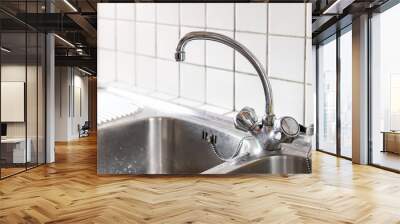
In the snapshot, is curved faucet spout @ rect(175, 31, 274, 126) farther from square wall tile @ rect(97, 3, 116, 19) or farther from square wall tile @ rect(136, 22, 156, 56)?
square wall tile @ rect(97, 3, 116, 19)

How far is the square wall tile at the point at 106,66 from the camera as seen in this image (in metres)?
4.66

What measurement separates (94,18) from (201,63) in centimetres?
278

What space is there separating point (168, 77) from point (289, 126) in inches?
A: 64.6

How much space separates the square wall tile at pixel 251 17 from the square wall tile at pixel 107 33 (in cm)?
162

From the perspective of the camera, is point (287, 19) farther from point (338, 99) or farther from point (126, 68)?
point (338, 99)

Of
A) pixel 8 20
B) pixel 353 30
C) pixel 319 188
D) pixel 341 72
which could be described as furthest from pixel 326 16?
pixel 8 20

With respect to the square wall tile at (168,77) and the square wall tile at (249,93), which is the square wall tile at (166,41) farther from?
the square wall tile at (249,93)

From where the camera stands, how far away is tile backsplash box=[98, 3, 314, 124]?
184 inches

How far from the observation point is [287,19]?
4680mm


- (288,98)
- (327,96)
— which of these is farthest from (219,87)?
(327,96)

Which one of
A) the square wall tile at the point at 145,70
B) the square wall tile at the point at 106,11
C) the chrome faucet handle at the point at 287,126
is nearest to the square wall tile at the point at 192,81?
the square wall tile at the point at 145,70

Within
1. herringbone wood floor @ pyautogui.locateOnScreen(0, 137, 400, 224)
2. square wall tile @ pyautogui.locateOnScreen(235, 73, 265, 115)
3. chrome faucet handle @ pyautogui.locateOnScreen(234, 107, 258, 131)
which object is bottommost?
herringbone wood floor @ pyautogui.locateOnScreen(0, 137, 400, 224)

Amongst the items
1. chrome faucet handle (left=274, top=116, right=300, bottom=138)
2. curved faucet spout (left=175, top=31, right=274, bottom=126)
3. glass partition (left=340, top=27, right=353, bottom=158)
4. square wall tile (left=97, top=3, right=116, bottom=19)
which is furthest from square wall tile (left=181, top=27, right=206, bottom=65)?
glass partition (left=340, top=27, right=353, bottom=158)

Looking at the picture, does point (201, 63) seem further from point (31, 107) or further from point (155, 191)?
point (31, 107)
